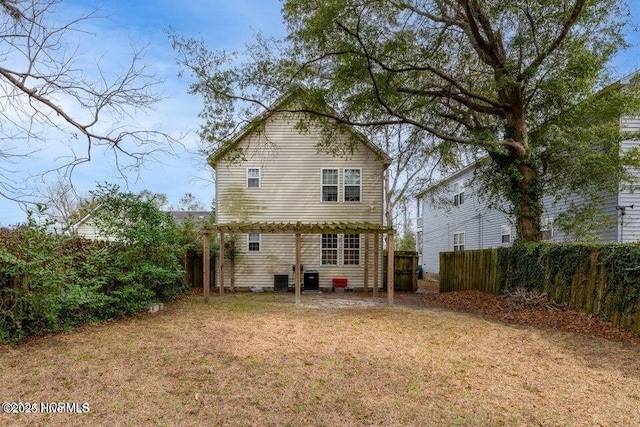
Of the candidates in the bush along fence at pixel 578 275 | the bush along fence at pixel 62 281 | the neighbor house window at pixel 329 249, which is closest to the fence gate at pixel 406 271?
the neighbor house window at pixel 329 249

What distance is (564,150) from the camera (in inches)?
420

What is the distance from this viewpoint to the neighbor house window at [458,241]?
21672 mm

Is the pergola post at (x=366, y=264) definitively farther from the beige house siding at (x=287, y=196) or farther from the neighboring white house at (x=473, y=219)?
the neighboring white house at (x=473, y=219)

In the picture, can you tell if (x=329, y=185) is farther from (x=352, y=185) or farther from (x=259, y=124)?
(x=259, y=124)

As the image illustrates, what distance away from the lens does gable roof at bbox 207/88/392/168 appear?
11540 millimetres

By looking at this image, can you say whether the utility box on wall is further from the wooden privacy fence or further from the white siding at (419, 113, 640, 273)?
the white siding at (419, 113, 640, 273)

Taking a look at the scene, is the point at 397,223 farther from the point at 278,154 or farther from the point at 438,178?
the point at 278,154

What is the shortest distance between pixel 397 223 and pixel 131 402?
91.3 feet

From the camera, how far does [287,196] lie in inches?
586

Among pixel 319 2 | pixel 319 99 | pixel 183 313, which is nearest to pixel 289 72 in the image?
pixel 319 99

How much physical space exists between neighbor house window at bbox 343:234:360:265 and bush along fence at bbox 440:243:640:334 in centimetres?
455

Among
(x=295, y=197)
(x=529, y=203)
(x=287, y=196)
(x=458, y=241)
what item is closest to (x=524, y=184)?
(x=529, y=203)

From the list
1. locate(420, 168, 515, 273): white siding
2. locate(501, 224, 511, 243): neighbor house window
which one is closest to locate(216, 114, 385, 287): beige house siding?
locate(420, 168, 515, 273): white siding

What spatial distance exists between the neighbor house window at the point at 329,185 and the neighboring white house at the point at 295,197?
4 cm
